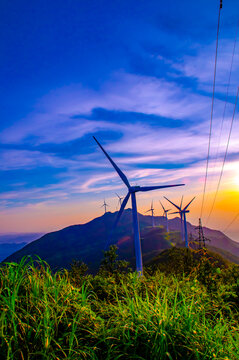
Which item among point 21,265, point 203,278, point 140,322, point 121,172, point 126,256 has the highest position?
point 121,172

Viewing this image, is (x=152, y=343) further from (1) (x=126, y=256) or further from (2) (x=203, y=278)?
(1) (x=126, y=256)

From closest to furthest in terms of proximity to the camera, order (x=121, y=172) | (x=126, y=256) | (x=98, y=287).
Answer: (x=98, y=287) → (x=121, y=172) → (x=126, y=256)

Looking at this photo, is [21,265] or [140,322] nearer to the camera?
[140,322]

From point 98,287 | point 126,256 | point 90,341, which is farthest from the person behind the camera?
point 126,256

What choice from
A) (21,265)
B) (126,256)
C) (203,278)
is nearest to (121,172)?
(203,278)

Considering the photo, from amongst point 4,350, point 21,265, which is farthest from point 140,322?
point 21,265

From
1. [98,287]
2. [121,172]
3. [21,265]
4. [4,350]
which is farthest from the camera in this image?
[121,172]

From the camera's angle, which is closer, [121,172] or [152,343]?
[152,343]

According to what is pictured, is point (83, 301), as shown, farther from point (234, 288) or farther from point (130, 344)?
point (234, 288)

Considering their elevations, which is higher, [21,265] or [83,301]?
[21,265]

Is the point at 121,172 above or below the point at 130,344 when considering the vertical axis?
above
